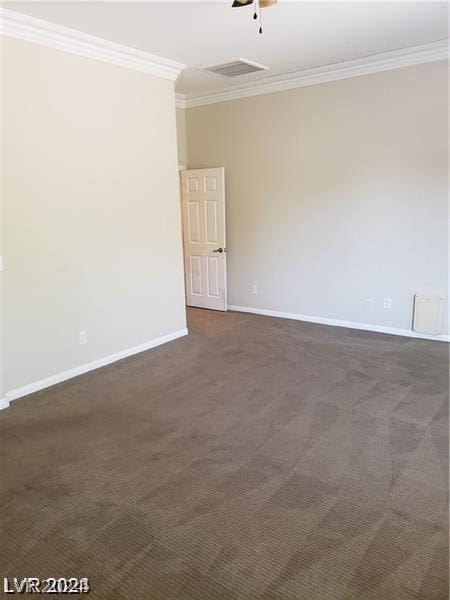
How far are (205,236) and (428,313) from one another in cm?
313

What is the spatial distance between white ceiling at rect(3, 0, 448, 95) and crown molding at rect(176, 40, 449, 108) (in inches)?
5.2

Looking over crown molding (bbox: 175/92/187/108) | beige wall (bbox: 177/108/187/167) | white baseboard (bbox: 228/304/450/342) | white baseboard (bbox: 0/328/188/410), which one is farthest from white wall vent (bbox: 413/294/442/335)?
crown molding (bbox: 175/92/187/108)

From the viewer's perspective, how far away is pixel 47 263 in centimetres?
396

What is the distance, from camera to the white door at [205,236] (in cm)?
634

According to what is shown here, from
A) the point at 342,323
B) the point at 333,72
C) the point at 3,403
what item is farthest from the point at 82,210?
the point at 342,323

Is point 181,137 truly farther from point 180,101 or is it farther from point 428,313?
point 428,313

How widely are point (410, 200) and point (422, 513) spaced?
3.54 meters

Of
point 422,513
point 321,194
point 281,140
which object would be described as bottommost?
point 422,513

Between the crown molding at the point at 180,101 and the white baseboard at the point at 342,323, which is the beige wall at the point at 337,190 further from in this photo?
the crown molding at the point at 180,101

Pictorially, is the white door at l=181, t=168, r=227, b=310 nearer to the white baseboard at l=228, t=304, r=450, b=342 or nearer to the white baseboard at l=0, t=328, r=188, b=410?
the white baseboard at l=228, t=304, r=450, b=342

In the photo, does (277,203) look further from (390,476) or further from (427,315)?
(390,476)

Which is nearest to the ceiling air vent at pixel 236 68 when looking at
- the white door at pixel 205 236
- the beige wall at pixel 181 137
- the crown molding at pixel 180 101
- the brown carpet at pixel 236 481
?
the crown molding at pixel 180 101

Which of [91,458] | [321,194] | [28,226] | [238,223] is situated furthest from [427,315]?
[28,226]

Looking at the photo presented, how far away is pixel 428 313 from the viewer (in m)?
4.99
